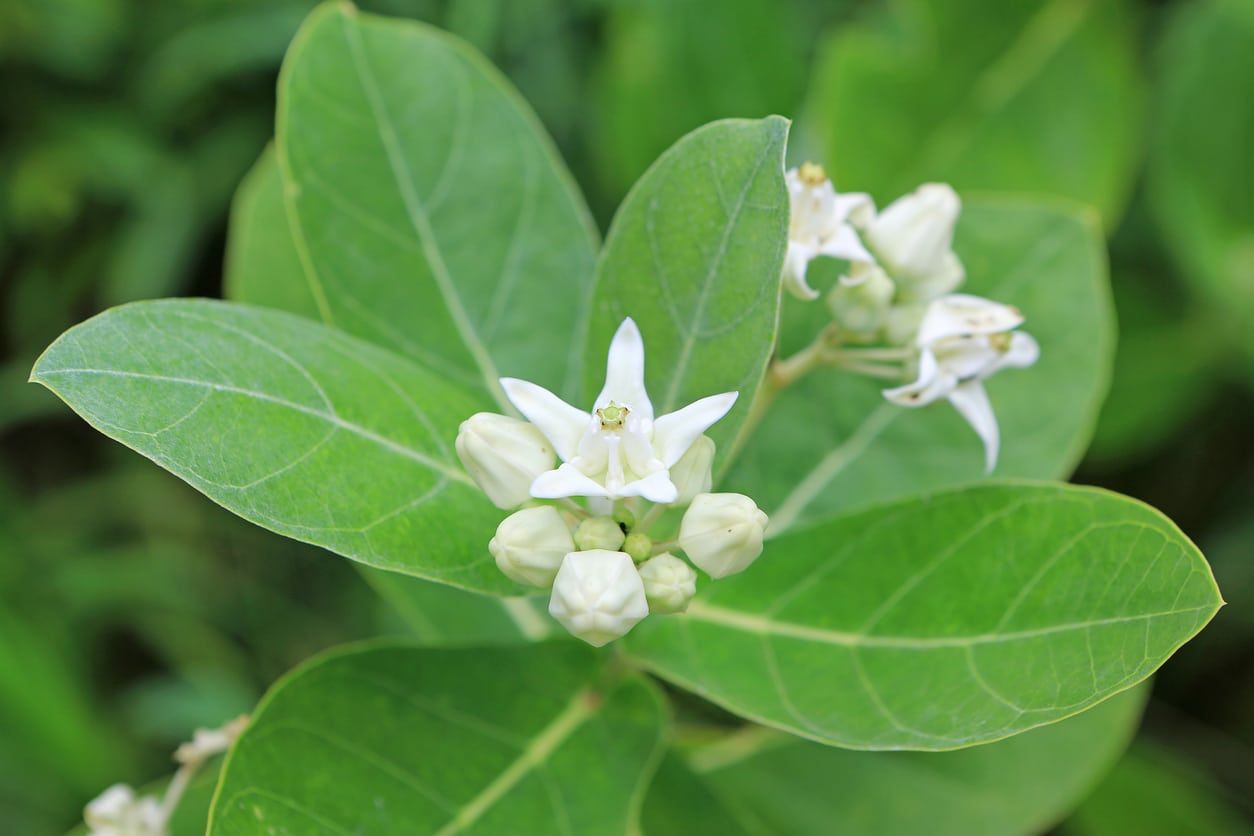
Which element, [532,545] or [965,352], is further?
[965,352]

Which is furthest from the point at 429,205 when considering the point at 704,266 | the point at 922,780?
the point at 922,780

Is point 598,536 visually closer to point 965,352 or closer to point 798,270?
point 798,270

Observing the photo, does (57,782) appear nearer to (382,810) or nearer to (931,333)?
(382,810)

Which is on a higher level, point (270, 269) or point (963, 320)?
point (963, 320)

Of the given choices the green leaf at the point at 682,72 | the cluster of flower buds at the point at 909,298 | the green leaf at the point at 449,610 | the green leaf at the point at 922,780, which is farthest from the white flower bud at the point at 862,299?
the green leaf at the point at 682,72

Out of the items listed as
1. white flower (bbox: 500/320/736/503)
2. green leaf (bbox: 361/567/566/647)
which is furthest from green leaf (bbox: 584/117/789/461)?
green leaf (bbox: 361/567/566/647)

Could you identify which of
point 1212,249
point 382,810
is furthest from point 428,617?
point 1212,249

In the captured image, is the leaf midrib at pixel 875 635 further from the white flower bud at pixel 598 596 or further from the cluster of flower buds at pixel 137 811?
the cluster of flower buds at pixel 137 811

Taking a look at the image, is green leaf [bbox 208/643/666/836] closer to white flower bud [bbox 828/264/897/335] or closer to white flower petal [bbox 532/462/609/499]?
white flower petal [bbox 532/462/609/499]
